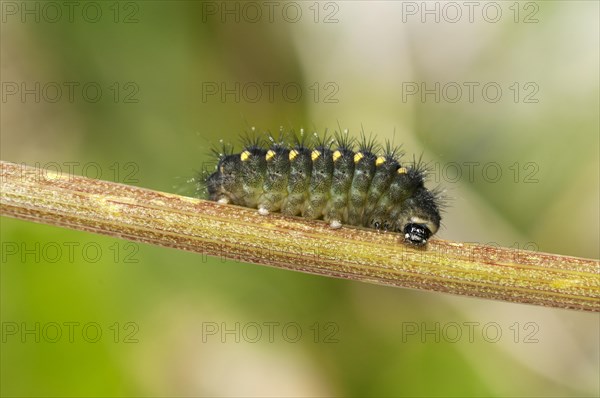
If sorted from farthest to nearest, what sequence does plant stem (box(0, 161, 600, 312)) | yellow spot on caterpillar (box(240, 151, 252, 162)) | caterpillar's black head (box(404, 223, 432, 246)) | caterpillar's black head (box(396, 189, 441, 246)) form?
yellow spot on caterpillar (box(240, 151, 252, 162)), caterpillar's black head (box(396, 189, 441, 246)), caterpillar's black head (box(404, 223, 432, 246)), plant stem (box(0, 161, 600, 312))

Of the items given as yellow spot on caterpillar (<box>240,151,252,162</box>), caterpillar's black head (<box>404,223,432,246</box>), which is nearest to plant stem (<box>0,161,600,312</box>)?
caterpillar's black head (<box>404,223,432,246</box>)

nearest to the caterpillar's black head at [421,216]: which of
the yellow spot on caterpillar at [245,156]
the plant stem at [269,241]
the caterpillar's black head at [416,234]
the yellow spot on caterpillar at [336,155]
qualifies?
the caterpillar's black head at [416,234]

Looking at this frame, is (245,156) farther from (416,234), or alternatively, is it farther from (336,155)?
(416,234)

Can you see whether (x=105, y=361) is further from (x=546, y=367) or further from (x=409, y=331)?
(x=546, y=367)

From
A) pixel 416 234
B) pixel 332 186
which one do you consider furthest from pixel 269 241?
pixel 332 186

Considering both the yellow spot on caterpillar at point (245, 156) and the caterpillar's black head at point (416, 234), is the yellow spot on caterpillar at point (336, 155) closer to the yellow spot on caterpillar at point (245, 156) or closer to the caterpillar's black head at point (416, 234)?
the yellow spot on caterpillar at point (245, 156)

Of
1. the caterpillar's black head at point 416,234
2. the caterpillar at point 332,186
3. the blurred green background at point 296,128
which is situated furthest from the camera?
the blurred green background at point 296,128

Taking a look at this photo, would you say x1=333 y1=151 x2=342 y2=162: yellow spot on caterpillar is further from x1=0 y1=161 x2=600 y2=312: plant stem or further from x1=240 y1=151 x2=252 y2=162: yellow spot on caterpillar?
x1=0 y1=161 x2=600 y2=312: plant stem
